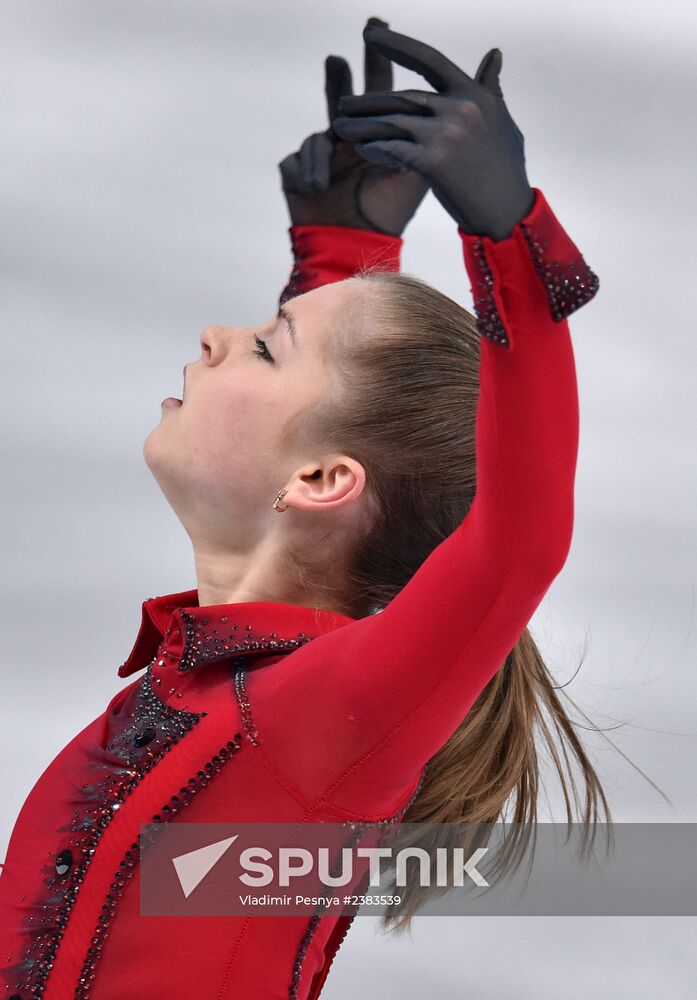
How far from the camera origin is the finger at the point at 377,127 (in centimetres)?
116

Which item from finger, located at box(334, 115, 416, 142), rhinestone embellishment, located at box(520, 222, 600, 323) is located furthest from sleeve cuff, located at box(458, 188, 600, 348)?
finger, located at box(334, 115, 416, 142)

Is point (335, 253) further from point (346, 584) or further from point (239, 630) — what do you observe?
point (239, 630)

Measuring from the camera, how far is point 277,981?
1477mm

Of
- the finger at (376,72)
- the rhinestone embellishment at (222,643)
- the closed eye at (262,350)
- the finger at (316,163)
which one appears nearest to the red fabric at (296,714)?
the rhinestone embellishment at (222,643)

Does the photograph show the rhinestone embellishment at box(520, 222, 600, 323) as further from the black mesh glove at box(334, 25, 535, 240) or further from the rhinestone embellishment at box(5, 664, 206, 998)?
the rhinestone embellishment at box(5, 664, 206, 998)

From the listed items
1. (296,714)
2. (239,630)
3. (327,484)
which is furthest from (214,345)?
(296,714)

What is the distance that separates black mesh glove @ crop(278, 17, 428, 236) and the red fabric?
67 centimetres

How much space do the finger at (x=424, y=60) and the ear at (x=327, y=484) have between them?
461 mm

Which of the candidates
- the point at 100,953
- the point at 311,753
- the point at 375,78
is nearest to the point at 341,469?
the point at 311,753

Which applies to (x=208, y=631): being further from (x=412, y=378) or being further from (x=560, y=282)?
(x=560, y=282)

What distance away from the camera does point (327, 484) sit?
5.04 feet

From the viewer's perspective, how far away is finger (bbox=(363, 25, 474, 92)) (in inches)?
46.3

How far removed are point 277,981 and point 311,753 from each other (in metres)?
0.27

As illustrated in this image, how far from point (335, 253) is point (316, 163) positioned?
126 mm
